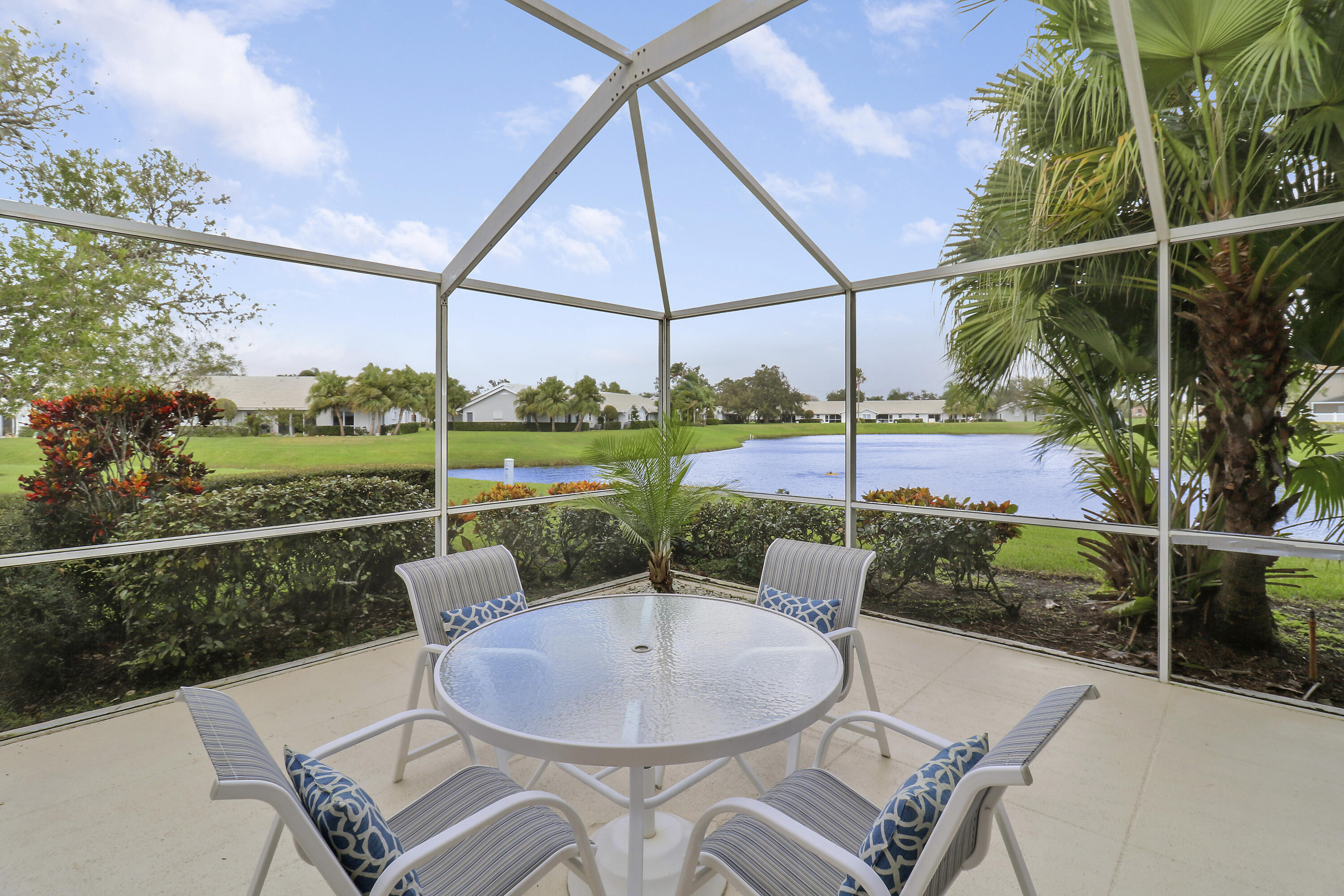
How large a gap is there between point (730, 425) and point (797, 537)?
124 cm

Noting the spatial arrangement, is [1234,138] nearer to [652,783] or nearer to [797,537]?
[797,537]

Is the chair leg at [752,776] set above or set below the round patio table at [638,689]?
below

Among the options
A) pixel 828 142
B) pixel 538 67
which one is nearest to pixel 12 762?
pixel 538 67

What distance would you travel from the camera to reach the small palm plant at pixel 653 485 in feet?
16.4

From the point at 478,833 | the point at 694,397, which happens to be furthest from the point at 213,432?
the point at 694,397

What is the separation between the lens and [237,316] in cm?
391

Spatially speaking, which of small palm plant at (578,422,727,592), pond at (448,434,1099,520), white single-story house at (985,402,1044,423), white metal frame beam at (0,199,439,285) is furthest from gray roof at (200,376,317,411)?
white single-story house at (985,402,1044,423)

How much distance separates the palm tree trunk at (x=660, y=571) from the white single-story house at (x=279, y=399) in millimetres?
2298

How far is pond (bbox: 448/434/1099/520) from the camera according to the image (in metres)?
4.25

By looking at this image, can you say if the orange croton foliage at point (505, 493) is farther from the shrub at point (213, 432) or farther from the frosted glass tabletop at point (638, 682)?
the frosted glass tabletop at point (638, 682)

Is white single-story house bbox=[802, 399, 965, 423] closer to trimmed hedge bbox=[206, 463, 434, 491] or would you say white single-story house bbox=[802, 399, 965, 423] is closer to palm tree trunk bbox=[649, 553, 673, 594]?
palm tree trunk bbox=[649, 553, 673, 594]

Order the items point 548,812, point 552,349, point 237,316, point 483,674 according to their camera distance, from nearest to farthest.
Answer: point 548,812 → point 483,674 → point 237,316 → point 552,349

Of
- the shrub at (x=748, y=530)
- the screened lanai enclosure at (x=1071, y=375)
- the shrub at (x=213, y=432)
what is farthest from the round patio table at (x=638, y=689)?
the shrub at (x=748, y=530)

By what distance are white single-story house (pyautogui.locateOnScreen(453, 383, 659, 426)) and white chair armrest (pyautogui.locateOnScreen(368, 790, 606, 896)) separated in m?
3.73
